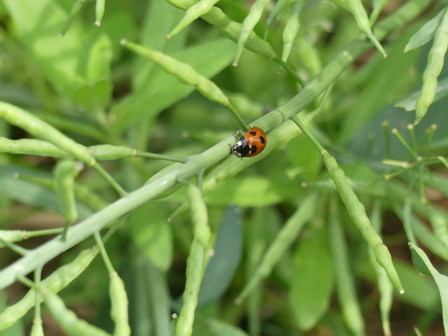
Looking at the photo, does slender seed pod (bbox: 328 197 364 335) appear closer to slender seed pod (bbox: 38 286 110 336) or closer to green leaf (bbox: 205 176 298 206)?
green leaf (bbox: 205 176 298 206)

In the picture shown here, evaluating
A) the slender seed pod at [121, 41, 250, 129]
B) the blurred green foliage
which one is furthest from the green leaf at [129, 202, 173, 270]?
the slender seed pod at [121, 41, 250, 129]

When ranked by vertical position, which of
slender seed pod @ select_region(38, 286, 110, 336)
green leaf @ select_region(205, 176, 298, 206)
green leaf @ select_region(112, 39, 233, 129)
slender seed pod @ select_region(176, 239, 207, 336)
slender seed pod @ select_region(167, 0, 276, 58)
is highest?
green leaf @ select_region(112, 39, 233, 129)

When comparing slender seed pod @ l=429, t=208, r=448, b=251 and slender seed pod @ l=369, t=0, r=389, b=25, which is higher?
slender seed pod @ l=369, t=0, r=389, b=25

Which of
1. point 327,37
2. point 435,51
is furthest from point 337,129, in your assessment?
point 435,51

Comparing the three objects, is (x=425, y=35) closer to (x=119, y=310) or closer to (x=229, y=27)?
(x=229, y=27)

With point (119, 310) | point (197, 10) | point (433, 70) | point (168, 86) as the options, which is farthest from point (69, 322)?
point (168, 86)
